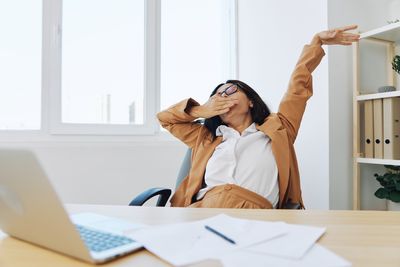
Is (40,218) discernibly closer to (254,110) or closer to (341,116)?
(254,110)

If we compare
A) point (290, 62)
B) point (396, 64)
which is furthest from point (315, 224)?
point (290, 62)

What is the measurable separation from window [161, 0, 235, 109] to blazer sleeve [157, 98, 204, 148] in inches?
33.8

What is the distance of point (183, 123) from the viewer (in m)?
1.80

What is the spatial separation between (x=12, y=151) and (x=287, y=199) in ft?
4.09

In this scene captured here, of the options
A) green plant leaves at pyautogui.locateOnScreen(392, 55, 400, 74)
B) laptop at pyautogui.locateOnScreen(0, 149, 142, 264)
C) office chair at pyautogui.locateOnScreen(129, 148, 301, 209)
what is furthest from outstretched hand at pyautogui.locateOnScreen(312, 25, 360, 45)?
laptop at pyautogui.locateOnScreen(0, 149, 142, 264)

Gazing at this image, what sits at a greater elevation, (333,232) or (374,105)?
(374,105)

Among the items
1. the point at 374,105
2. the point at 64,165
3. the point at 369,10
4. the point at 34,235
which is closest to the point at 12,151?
the point at 34,235

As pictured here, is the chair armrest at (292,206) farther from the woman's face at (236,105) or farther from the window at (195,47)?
the window at (195,47)

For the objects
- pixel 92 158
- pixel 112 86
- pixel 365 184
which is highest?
pixel 112 86

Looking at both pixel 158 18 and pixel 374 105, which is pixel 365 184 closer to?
pixel 374 105

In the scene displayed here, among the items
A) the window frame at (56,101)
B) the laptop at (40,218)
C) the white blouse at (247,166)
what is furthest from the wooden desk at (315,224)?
the window frame at (56,101)

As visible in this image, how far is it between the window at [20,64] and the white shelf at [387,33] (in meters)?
2.03

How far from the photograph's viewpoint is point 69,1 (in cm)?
236

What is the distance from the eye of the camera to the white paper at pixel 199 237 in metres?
0.62
